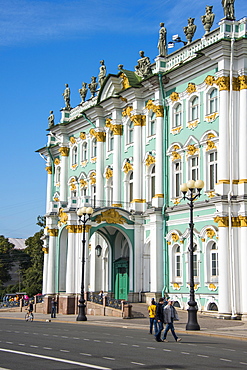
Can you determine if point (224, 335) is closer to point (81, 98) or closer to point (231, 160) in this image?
point (231, 160)

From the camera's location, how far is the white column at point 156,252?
4050 cm

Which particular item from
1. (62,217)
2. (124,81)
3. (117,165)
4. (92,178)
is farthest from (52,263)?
(124,81)

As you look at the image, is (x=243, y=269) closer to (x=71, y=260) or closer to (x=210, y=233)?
(x=210, y=233)

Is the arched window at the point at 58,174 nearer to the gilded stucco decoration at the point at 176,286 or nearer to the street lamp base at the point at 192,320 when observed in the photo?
the gilded stucco decoration at the point at 176,286

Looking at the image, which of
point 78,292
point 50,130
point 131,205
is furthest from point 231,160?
point 50,130

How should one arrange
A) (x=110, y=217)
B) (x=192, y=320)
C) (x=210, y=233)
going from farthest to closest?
1. (x=110, y=217)
2. (x=210, y=233)
3. (x=192, y=320)

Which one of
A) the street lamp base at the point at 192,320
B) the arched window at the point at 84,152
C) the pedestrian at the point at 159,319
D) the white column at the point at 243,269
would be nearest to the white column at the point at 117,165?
the arched window at the point at 84,152

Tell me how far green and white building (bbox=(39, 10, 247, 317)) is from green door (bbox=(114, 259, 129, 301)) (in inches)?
2.9

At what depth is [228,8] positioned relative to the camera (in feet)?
118

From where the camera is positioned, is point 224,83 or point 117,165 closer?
point 224,83

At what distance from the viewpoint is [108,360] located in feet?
53.6

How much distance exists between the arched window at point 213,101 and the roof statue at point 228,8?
4.24 meters

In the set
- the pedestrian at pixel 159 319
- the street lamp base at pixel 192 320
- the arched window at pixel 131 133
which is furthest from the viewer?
the arched window at pixel 131 133

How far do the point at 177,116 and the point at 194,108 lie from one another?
6.45ft
